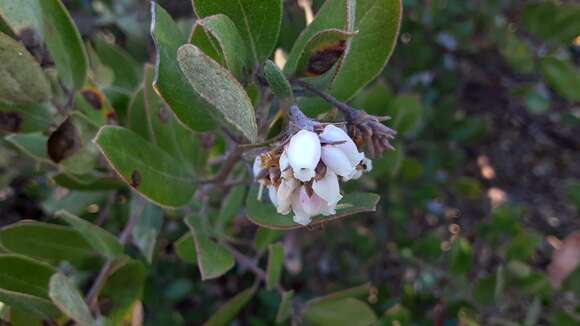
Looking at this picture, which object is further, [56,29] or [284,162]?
[56,29]

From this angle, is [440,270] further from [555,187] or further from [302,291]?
[555,187]

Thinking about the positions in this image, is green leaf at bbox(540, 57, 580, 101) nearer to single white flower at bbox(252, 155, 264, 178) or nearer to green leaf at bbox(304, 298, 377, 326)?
green leaf at bbox(304, 298, 377, 326)

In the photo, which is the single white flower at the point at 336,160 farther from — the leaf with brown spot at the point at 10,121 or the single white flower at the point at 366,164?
the leaf with brown spot at the point at 10,121

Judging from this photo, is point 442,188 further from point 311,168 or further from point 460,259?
point 311,168

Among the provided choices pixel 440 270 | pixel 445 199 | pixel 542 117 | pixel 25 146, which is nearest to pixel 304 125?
pixel 25 146

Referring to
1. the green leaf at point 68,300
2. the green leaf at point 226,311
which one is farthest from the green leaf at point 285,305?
the green leaf at point 68,300

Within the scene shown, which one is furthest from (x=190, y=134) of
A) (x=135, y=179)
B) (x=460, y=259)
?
(x=460, y=259)
